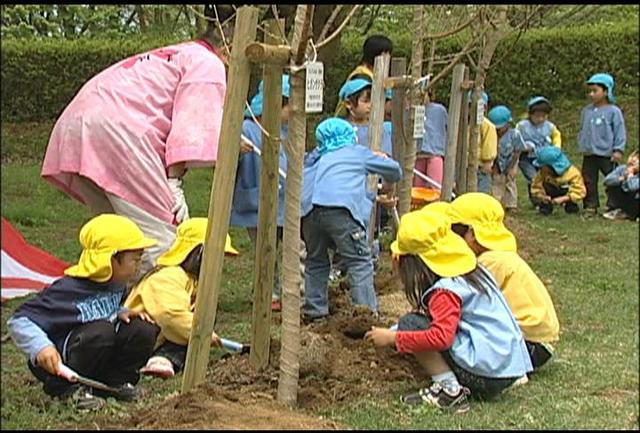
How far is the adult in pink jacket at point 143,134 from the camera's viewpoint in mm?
5492

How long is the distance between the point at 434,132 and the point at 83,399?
6.89 m

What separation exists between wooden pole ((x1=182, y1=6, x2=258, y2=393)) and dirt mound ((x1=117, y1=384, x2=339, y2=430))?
0.18 m

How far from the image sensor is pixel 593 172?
1323cm

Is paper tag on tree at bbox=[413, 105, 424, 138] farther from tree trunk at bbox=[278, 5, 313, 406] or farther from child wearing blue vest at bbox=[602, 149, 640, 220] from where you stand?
child wearing blue vest at bbox=[602, 149, 640, 220]

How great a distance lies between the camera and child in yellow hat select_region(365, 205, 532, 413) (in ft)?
16.1

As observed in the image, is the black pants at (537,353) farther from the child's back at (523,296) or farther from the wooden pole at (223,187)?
the wooden pole at (223,187)

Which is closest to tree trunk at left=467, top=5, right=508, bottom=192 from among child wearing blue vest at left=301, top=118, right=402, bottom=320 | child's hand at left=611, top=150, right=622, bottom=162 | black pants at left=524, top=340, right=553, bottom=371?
child's hand at left=611, top=150, right=622, bottom=162

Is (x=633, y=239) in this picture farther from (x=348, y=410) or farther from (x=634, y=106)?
(x=634, y=106)

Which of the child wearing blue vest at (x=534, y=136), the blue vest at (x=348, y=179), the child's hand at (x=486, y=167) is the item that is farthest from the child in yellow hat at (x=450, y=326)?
the child wearing blue vest at (x=534, y=136)

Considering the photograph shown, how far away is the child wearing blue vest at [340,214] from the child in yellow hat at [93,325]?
72.1 inches

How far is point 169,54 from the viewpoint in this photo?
578 centimetres

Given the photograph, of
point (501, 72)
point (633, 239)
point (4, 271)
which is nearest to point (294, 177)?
point (4, 271)

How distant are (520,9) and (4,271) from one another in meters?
8.49

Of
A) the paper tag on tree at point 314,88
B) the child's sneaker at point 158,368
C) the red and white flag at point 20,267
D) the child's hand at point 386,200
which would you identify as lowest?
the child's sneaker at point 158,368
